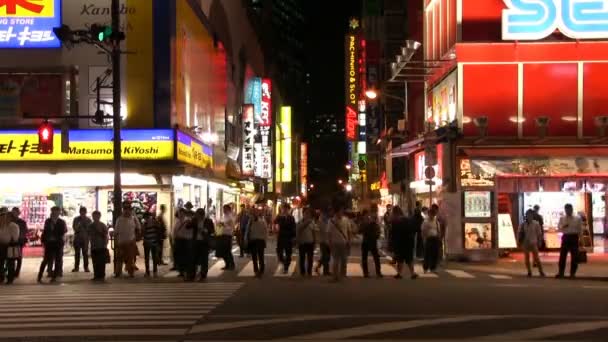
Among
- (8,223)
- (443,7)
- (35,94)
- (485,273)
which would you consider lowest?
(485,273)

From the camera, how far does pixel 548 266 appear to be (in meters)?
25.0

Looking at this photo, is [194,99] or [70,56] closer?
[70,56]

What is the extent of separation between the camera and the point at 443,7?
32.3 metres

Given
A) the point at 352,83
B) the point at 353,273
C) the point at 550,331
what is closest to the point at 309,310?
the point at 550,331

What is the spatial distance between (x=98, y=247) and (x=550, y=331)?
1277cm

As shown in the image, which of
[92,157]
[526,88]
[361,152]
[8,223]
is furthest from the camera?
[361,152]

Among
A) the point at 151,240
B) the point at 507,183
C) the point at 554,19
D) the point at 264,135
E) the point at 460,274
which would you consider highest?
the point at 554,19

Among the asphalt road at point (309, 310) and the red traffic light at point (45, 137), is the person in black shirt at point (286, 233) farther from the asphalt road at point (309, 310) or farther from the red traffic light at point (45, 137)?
the red traffic light at point (45, 137)

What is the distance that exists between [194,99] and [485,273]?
46.1 ft

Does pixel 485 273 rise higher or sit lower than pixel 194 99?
lower

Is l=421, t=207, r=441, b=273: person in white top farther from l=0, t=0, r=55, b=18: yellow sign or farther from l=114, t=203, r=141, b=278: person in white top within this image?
l=0, t=0, r=55, b=18: yellow sign

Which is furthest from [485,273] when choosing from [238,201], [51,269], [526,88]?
[238,201]

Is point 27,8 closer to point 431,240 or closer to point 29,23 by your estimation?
point 29,23

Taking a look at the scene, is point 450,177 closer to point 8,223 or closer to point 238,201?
point 8,223
